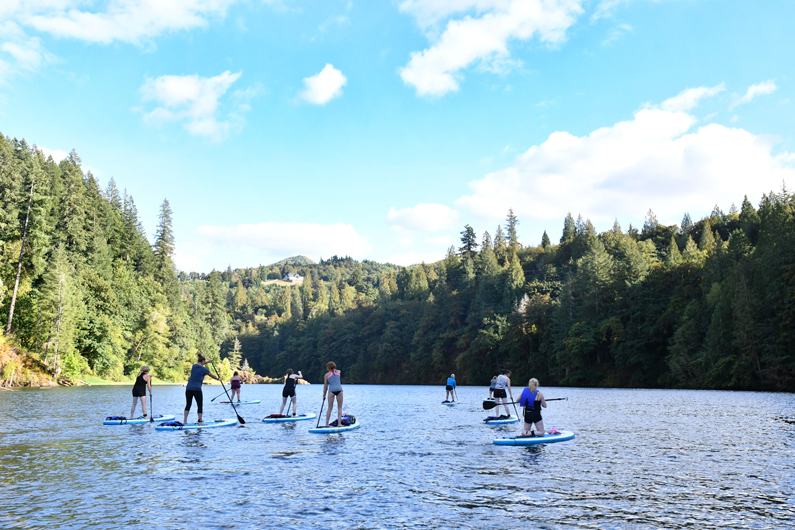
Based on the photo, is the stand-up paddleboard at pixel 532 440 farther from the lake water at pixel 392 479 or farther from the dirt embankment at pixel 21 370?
the dirt embankment at pixel 21 370

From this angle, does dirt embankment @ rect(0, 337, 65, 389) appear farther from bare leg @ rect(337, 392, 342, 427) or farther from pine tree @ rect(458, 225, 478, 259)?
pine tree @ rect(458, 225, 478, 259)

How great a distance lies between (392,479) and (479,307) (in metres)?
129

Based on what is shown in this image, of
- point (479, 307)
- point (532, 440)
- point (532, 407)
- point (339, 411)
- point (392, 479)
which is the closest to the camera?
point (392, 479)

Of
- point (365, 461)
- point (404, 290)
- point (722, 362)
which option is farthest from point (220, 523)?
point (404, 290)

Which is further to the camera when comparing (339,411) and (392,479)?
(339,411)

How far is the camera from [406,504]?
12.0m

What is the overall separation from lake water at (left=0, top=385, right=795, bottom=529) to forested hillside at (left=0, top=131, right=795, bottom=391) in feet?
178

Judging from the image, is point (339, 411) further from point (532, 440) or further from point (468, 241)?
point (468, 241)

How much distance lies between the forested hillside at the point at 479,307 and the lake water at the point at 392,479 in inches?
2141

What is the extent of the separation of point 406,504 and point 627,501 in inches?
182

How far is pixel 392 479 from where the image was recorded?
47.8ft

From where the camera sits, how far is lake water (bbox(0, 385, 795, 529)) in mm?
10941

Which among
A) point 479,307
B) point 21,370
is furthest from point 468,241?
point 21,370

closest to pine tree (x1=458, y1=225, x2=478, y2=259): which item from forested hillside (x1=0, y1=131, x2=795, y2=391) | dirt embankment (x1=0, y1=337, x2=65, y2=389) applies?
forested hillside (x1=0, y1=131, x2=795, y2=391)
